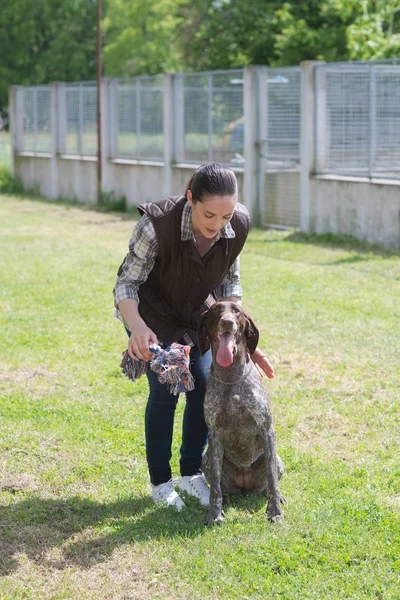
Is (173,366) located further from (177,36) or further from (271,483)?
(177,36)

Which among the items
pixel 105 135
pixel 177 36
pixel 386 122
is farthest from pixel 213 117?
pixel 177 36

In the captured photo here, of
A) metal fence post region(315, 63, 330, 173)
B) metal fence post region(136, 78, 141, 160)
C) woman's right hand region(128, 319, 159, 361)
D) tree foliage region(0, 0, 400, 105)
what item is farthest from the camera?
tree foliage region(0, 0, 400, 105)

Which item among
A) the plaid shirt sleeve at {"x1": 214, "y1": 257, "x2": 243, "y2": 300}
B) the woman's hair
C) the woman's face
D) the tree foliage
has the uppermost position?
the tree foliage

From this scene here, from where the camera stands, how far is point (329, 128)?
51.5 feet

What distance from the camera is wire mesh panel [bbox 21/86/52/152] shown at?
26516mm

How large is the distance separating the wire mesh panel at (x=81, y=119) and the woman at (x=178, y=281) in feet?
64.7

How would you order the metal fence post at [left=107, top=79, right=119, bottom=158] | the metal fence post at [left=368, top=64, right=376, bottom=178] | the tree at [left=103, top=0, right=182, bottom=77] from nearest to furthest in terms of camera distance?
1. the metal fence post at [left=368, top=64, right=376, bottom=178]
2. the metal fence post at [left=107, top=79, right=119, bottom=158]
3. the tree at [left=103, top=0, right=182, bottom=77]

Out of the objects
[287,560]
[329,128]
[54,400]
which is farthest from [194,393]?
[329,128]

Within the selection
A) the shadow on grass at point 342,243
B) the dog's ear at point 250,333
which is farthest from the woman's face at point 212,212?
the shadow on grass at point 342,243

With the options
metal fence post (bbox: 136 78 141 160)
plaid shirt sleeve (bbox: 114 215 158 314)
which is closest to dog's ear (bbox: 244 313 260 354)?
plaid shirt sleeve (bbox: 114 215 158 314)

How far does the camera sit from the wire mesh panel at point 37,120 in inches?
1044

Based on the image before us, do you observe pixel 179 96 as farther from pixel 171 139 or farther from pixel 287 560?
pixel 287 560

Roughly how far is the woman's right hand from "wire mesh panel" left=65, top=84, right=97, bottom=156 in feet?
65.9

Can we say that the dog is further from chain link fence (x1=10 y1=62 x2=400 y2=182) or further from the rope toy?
chain link fence (x1=10 y1=62 x2=400 y2=182)
